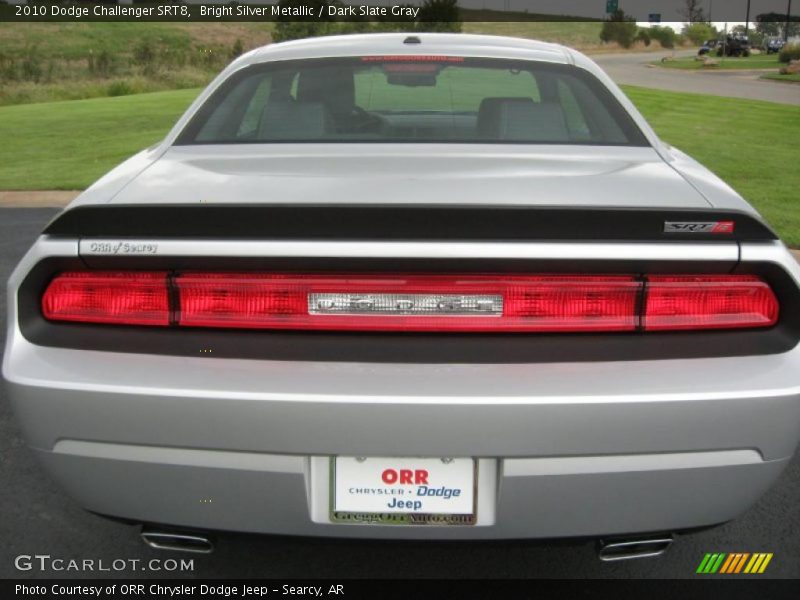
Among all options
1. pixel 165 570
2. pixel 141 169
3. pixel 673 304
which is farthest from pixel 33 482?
pixel 673 304

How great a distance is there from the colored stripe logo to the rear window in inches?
53.8

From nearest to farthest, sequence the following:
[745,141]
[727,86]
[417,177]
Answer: [417,177] → [745,141] → [727,86]

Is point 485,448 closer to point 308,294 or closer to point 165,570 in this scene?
point 308,294

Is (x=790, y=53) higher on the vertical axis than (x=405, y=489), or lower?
higher

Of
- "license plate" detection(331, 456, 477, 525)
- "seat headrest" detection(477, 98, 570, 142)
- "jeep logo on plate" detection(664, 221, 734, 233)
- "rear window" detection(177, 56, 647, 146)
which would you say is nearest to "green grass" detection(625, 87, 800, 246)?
"rear window" detection(177, 56, 647, 146)

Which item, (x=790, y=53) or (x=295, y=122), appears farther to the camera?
(x=790, y=53)

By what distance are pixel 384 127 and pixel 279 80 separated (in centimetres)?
46

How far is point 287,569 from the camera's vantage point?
2.62m

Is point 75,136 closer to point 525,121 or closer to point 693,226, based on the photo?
point 525,121

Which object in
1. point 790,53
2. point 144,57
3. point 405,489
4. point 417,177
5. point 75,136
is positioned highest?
point 790,53

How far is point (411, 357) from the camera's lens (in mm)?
1934

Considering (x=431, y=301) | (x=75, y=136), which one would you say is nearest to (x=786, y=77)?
(x=75, y=136)

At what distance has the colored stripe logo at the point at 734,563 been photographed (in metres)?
2.63

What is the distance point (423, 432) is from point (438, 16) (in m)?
38.3
